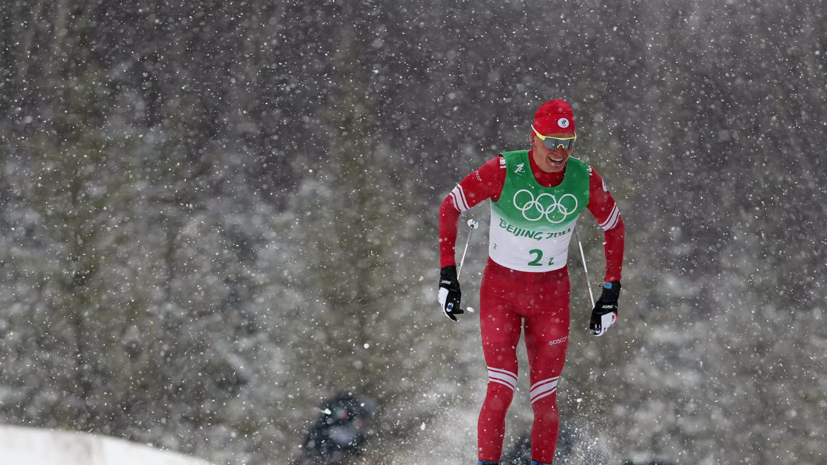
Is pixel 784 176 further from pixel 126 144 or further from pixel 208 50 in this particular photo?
pixel 126 144

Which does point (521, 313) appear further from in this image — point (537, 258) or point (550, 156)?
point (550, 156)

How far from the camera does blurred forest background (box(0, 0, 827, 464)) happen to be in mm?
5891

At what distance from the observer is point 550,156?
431 centimetres

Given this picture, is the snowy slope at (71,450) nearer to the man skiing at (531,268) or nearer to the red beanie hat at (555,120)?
the man skiing at (531,268)

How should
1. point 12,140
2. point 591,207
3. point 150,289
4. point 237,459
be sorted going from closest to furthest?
point 591,207 < point 237,459 < point 150,289 < point 12,140

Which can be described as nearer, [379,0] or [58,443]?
[58,443]

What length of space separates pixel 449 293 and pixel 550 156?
41.8 inches

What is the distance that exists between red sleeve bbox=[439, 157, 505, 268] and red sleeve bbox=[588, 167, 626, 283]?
0.62 metres

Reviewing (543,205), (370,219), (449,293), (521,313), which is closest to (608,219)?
(543,205)

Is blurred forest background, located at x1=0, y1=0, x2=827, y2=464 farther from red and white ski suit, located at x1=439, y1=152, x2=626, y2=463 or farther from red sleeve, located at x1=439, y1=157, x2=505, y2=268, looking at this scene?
red sleeve, located at x1=439, y1=157, x2=505, y2=268

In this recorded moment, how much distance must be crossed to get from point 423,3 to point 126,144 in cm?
310

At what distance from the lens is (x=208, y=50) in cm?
670

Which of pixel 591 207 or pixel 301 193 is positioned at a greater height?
pixel 301 193

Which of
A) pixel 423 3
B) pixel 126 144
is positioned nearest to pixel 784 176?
pixel 423 3
